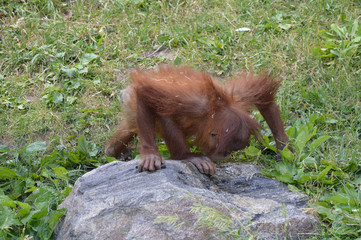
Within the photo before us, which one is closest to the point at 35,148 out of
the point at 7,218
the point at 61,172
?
the point at 61,172

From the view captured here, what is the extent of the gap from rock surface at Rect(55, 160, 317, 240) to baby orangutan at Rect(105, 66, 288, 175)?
0.81ft

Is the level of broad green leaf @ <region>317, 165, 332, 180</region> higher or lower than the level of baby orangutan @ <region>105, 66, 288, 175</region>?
lower

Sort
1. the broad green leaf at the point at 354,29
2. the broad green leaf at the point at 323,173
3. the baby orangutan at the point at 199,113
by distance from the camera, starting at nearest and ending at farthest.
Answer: the broad green leaf at the point at 323,173 → the baby orangutan at the point at 199,113 → the broad green leaf at the point at 354,29

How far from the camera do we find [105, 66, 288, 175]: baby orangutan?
11.7 feet

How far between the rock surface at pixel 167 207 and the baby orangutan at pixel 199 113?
0.25m

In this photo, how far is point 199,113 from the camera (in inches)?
145

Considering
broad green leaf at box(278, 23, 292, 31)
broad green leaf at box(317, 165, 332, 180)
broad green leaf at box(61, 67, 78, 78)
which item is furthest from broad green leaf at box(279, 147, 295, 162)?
broad green leaf at box(61, 67, 78, 78)

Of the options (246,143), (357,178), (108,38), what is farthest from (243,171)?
(108,38)

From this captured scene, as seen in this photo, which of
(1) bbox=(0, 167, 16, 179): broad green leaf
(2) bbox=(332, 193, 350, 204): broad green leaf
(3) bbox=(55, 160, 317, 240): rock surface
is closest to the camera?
(3) bbox=(55, 160, 317, 240): rock surface

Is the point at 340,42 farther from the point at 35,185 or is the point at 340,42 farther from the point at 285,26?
the point at 35,185

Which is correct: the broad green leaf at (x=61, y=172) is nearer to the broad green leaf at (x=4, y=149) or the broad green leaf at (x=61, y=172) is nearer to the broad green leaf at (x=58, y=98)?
the broad green leaf at (x=4, y=149)

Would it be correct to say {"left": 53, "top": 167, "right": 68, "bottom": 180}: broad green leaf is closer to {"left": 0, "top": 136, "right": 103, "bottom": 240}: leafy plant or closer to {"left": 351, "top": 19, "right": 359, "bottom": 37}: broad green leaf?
{"left": 0, "top": 136, "right": 103, "bottom": 240}: leafy plant

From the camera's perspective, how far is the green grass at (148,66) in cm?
362

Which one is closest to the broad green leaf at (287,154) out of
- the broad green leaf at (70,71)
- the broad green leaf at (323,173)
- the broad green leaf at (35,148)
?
the broad green leaf at (323,173)
